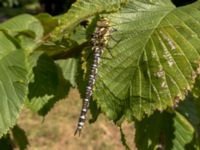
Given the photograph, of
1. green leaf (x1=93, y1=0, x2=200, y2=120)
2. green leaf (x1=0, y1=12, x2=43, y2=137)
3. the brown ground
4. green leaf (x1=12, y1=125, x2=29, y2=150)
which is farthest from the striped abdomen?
the brown ground

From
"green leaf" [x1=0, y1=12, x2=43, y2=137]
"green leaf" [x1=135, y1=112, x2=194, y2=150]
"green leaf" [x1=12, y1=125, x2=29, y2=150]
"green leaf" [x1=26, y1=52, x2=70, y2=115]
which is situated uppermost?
"green leaf" [x1=0, y1=12, x2=43, y2=137]

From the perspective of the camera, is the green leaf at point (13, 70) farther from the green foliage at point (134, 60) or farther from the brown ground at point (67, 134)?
the brown ground at point (67, 134)

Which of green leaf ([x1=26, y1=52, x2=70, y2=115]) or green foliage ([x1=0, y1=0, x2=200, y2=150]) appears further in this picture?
→ green leaf ([x1=26, y1=52, x2=70, y2=115])

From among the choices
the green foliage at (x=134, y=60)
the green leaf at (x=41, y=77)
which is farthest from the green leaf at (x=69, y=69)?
the green foliage at (x=134, y=60)

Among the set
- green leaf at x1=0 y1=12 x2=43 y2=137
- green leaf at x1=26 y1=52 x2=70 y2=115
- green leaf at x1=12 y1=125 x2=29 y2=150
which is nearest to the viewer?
green leaf at x1=0 y1=12 x2=43 y2=137

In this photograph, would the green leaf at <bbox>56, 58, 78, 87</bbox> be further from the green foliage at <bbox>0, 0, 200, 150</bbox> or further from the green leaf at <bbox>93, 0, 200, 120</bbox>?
the green leaf at <bbox>93, 0, 200, 120</bbox>

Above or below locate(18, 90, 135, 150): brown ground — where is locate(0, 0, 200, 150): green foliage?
above

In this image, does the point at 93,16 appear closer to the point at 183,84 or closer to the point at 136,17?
the point at 136,17
